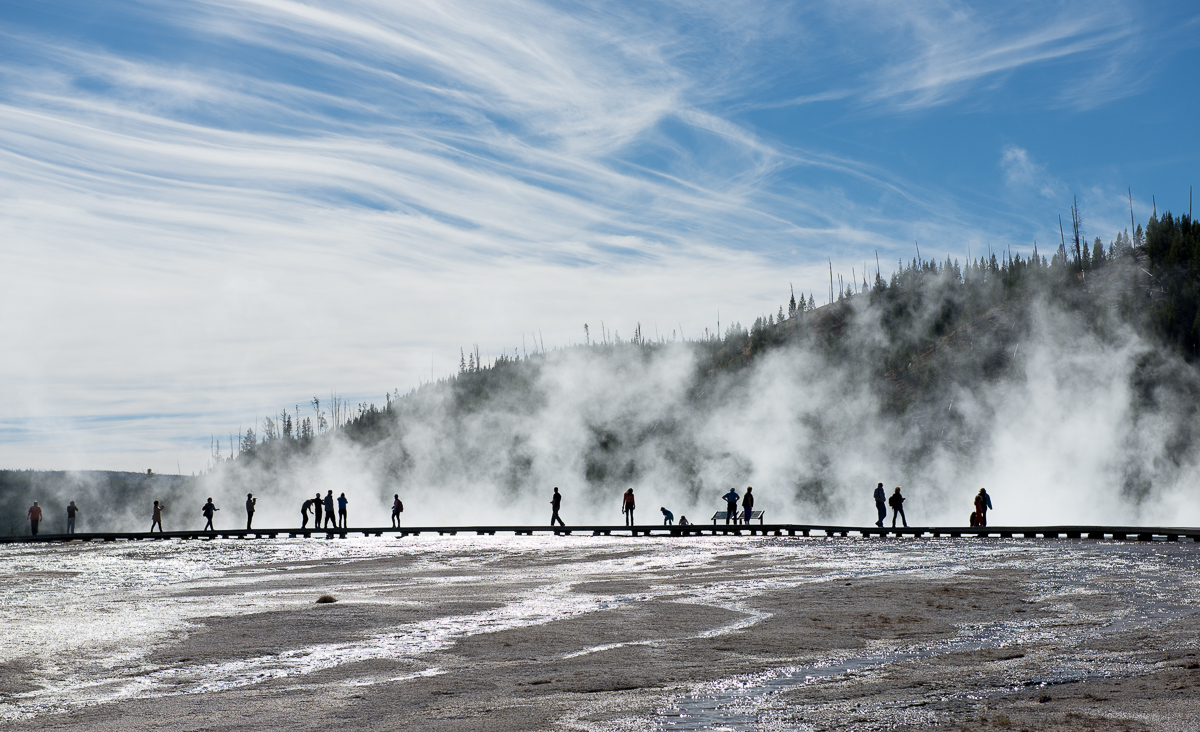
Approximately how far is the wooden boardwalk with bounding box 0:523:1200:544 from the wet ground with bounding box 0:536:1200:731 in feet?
32.4

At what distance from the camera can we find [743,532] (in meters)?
38.5

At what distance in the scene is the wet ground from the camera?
6.47m

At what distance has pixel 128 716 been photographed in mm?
6676

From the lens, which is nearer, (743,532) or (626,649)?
(626,649)

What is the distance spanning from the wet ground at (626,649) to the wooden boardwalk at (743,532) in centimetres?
989

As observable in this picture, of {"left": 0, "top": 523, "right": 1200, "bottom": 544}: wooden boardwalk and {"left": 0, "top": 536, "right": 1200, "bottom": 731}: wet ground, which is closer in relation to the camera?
{"left": 0, "top": 536, "right": 1200, "bottom": 731}: wet ground

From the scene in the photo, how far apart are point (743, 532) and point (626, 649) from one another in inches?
1181

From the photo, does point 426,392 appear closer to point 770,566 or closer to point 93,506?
point 93,506

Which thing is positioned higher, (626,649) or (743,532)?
(626,649)

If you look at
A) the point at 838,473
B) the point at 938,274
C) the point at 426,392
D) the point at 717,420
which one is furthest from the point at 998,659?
the point at 426,392

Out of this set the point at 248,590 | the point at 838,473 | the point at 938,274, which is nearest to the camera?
the point at 248,590

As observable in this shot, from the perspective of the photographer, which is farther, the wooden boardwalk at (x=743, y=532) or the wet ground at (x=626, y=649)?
the wooden boardwalk at (x=743, y=532)

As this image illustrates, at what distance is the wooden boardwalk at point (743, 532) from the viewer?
1073 inches

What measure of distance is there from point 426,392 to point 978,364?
92460 mm
